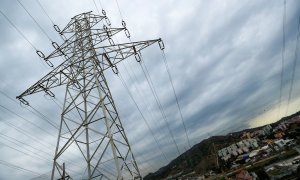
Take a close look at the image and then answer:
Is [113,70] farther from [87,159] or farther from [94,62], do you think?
[87,159]

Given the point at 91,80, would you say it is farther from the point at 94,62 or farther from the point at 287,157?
the point at 287,157

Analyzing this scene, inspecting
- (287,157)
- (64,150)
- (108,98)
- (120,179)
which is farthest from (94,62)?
(287,157)

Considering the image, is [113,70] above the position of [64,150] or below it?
above

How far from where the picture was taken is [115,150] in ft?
32.9

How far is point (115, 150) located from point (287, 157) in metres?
42.5

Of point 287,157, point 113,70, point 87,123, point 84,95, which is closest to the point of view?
point 87,123

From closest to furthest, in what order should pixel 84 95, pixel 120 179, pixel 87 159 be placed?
pixel 120 179 → pixel 87 159 → pixel 84 95

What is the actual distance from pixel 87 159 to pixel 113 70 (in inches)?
233

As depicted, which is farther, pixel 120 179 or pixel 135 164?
pixel 135 164

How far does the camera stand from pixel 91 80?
12742mm

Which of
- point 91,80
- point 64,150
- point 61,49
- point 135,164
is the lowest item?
point 135,164

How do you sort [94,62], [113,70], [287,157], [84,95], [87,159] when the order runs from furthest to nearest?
[287,157] < [113,70] < [94,62] < [84,95] < [87,159]

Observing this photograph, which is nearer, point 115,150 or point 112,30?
point 115,150

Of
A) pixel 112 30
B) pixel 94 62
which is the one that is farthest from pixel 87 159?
pixel 112 30
